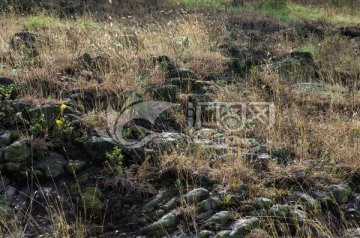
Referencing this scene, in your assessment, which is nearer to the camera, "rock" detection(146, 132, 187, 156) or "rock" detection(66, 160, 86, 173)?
"rock" detection(66, 160, 86, 173)

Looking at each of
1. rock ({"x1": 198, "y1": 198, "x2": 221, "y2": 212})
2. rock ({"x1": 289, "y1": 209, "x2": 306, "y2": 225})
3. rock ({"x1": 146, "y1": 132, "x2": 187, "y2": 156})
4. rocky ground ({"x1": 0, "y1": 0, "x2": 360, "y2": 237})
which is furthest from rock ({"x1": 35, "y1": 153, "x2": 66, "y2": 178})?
rock ({"x1": 289, "y1": 209, "x2": 306, "y2": 225})

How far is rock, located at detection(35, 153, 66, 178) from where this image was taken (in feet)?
16.3

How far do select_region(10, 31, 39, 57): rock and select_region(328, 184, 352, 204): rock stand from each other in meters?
5.13

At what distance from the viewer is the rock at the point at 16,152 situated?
4.95 meters

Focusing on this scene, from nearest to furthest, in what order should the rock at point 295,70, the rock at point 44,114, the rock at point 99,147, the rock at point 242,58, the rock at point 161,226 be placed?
the rock at point 161,226
the rock at point 99,147
the rock at point 44,114
the rock at point 295,70
the rock at point 242,58

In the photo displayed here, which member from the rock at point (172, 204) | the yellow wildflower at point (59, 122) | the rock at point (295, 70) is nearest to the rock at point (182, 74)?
the rock at point (295, 70)

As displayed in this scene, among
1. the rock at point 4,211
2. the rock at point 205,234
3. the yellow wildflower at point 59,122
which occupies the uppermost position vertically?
the yellow wildflower at point 59,122

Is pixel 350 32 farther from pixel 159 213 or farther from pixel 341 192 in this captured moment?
pixel 159 213

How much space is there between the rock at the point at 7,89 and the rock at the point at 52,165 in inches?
47.6

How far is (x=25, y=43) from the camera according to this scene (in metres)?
7.83

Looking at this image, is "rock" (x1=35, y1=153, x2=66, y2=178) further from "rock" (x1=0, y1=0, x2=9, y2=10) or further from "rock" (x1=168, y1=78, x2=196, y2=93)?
"rock" (x1=0, y1=0, x2=9, y2=10)

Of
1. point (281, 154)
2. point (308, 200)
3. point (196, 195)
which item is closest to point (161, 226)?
point (196, 195)

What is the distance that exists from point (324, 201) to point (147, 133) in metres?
2.25

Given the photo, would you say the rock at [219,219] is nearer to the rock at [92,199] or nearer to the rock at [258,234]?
the rock at [258,234]
